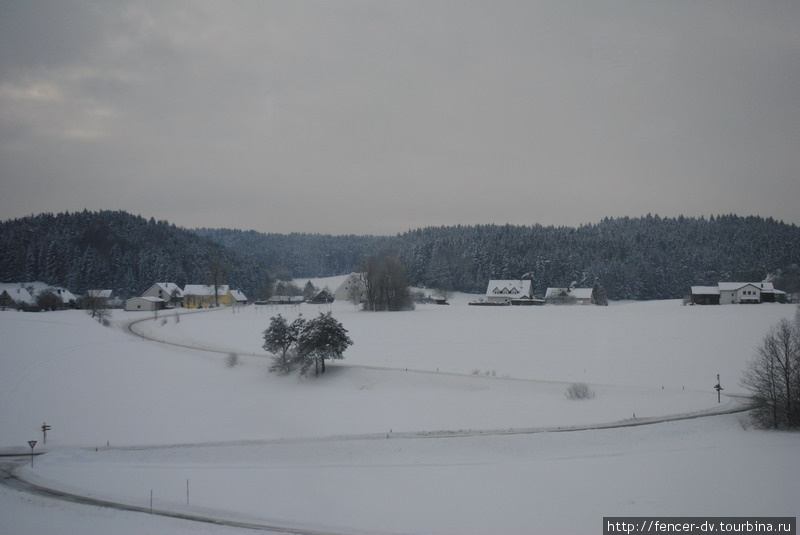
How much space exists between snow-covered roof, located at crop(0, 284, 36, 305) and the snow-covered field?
43.0 metres

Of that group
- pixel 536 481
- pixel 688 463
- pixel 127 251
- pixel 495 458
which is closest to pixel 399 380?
pixel 495 458

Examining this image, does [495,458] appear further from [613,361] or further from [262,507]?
[613,361]

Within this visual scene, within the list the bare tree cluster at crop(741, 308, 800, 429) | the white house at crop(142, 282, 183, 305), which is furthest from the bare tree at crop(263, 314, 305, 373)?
the white house at crop(142, 282, 183, 305)

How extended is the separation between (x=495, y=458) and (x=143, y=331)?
189 feet

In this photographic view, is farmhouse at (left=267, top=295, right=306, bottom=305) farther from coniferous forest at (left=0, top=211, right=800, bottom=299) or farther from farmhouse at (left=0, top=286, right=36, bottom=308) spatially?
farmhouse at (left=0, top=286, right=36, bottom=308)

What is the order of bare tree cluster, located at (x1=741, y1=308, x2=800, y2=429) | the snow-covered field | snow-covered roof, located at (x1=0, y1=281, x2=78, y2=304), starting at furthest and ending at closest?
snow-covered roof, located at (x1=0, y1=281, x2=78, y2=304) < bare tree cluster, located at (x1=741, y1=308, x2=800, y2=429) < the snow-covered field

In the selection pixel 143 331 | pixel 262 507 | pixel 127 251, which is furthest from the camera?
pixel 127 251

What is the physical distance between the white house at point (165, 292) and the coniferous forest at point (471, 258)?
11.6 meters

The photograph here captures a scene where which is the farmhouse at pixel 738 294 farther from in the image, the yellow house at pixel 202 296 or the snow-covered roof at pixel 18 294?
the snow-covered roof at pixel 18 294

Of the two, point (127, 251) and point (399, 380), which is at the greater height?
point (127, 251)

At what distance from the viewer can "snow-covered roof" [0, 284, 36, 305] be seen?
94625mm

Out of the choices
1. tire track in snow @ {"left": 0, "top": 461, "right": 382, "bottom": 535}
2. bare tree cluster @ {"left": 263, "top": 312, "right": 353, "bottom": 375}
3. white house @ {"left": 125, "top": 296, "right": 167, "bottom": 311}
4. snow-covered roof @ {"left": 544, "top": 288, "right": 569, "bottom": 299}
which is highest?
snow-covered roof @ {"left": 544, "top": 288, "right": 569, "bottom": 299}

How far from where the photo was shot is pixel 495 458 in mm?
25969

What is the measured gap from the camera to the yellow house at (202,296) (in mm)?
118625
